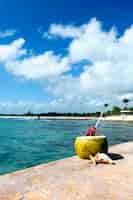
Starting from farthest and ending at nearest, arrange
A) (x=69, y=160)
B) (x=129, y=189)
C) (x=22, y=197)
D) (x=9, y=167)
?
(x=9, y=167) → (x=69, y=160) → (x=129, y=189) → (x=22, y=197)

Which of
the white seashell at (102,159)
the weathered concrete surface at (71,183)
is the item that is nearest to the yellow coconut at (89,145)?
the white seashell at (102,159)

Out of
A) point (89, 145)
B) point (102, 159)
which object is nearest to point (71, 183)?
→ point (102, 159)

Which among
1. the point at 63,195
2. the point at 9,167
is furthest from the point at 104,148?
the point at 9,167

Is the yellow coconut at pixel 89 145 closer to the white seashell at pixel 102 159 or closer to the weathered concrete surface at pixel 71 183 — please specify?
the white seashell at pixel 102 159

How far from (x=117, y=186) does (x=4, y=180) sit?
10.7 feet

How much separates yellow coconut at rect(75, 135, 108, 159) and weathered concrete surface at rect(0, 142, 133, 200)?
86cm

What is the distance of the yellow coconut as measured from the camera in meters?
10.3

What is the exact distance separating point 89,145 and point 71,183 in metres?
3.39

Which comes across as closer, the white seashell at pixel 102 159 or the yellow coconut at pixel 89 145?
the white seashell at pixel 102 159

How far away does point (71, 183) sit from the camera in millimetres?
6988

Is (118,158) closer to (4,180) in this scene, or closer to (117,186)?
(117,186)

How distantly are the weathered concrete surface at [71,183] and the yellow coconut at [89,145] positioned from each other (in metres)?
0.86

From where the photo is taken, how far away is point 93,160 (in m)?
9.63

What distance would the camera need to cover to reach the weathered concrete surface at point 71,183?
591 centimetres
